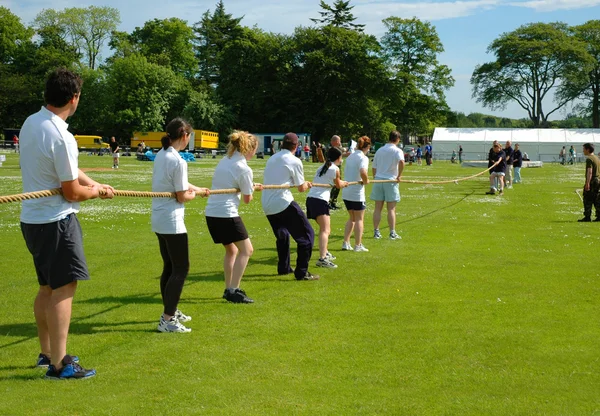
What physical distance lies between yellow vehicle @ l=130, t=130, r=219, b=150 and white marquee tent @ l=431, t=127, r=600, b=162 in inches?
1085

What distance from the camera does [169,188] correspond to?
733 centimetres

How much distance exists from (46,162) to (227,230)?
3.44m

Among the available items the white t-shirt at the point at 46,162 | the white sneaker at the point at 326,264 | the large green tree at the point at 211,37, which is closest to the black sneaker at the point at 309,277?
the white sneaker at the point at 326,264

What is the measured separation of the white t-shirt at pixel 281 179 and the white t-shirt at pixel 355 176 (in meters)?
2.54

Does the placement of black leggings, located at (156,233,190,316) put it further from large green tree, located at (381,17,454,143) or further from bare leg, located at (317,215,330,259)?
large green tree, located at (381,17,454,143)

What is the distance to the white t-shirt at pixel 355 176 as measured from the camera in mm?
12656

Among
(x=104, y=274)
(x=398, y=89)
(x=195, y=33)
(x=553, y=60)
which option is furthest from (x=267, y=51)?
(x=104, y=274)

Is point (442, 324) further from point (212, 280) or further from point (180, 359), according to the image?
point (212, 280)

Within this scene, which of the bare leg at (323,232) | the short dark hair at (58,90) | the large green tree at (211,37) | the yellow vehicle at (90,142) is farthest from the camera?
the large green tree at (211,37)

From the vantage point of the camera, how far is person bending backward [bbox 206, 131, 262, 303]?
859cm

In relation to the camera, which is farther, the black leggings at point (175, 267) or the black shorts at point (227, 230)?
the black shorts at point (227, 230)

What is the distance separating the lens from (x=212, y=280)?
10.2 metres

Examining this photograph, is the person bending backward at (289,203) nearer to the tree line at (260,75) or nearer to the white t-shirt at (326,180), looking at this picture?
the white t-shirt at (326,180)

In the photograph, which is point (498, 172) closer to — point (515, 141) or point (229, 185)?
point (229, 185)
